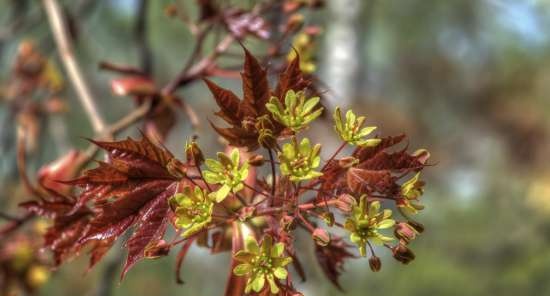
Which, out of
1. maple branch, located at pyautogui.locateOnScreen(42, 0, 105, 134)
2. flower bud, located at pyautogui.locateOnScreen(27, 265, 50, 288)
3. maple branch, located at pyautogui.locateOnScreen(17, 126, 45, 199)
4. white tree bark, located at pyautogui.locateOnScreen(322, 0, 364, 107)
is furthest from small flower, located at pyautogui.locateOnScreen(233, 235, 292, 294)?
white tree bark, located at pyautogui.locateOnScreen(322, 0, 364, 107)

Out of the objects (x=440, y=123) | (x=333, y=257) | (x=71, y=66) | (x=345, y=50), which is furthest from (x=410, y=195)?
(x=440, y=123)

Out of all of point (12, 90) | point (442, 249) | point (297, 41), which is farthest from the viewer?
point (442, 249)

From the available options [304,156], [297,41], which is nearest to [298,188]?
[304,156]

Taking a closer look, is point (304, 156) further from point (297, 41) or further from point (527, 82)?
point (527, 82)

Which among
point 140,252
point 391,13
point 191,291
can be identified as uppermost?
point 391,13

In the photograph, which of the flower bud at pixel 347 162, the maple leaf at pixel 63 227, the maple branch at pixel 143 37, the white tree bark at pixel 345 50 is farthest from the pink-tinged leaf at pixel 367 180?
the white tree bark at pixel 345 50

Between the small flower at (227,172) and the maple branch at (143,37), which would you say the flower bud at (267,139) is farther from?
the maple branch at (143,37)

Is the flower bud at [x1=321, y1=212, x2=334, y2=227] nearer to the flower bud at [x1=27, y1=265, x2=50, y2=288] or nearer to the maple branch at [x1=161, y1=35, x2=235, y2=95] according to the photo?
the maple branch at [x1=161, y1=35, x2=235, y2=95]
